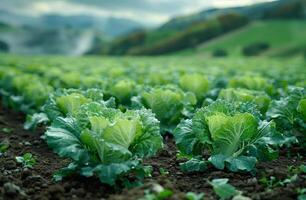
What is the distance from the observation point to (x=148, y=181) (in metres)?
4.15

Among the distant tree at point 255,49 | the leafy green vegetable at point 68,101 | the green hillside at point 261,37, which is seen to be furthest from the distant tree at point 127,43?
the leafy green vegetable at point 68,101

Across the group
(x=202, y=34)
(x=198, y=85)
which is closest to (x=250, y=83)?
(x=198, y=85)

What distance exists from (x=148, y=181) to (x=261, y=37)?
237 feet

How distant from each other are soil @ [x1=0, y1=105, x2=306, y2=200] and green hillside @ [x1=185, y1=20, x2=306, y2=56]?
6092 cm

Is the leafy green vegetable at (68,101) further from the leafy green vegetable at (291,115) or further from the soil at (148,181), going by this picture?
the leafy green vegetable at (291,115)

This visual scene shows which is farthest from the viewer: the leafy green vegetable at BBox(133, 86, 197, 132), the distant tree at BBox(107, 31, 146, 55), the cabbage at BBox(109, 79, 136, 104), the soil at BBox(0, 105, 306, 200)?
the distant tree at BBox(107, 31, 146, 55)

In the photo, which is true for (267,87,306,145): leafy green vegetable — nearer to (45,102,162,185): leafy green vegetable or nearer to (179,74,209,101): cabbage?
(45,102,162,185): leafy green vegetable

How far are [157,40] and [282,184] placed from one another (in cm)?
8722

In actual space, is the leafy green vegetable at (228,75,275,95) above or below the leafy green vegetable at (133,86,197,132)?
below

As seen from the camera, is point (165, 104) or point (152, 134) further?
point (165, 104)

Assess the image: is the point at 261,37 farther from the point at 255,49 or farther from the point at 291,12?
the point at 291,12

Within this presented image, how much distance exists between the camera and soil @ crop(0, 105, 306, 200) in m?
3.83

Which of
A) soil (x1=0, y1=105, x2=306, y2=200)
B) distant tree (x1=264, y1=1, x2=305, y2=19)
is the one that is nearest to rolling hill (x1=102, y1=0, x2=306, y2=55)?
distant tree (x1=264, y1=1, x2=305, y2=19)

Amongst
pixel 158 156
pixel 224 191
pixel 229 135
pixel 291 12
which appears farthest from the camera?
pixel 291 12
